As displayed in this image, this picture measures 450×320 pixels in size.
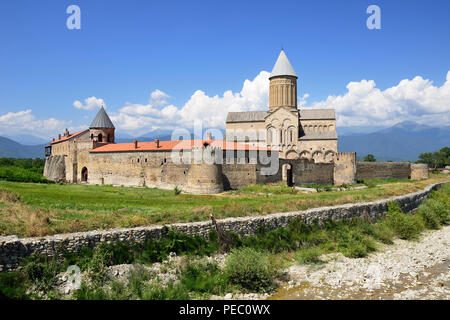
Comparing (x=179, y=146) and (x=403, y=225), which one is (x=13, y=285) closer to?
(x=403, y=225)

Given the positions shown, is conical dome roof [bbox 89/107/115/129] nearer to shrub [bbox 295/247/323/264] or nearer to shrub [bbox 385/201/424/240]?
shrub [bbox 385/201/424/240]

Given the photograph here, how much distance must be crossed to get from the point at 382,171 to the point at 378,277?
94.7ft

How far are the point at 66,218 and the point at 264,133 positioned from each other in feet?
111

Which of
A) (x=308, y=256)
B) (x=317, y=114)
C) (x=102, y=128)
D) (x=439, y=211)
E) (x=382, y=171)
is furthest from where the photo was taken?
(x=317, y=114)

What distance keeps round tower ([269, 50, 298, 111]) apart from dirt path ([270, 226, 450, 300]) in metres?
31.4

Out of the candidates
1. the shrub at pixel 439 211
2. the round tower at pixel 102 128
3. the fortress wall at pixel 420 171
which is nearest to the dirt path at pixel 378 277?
the shrub at pixel 439 211

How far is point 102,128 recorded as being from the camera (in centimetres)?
3734

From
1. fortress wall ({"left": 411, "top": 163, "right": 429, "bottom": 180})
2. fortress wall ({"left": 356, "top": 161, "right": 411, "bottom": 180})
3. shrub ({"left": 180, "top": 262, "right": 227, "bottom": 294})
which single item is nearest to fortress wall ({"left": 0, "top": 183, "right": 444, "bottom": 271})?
shrub ({"left": 180, "top": 262, "right": 227, "bottom": 294})

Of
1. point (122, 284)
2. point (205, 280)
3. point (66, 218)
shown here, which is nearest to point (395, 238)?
point (205, 280)

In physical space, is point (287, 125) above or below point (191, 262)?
above

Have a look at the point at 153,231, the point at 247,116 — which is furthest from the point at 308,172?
the point at 153,231

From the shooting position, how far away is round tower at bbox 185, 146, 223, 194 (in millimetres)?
24109

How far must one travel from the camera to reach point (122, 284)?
852 centimetres

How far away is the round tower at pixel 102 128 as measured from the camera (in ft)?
122
